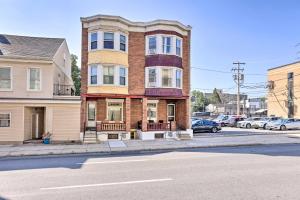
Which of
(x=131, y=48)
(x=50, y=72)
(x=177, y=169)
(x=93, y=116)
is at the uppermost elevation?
(x=131, y=48)

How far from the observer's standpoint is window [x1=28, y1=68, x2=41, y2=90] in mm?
20641

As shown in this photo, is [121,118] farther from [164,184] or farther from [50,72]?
[164,184]

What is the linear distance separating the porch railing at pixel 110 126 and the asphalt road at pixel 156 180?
10.8m

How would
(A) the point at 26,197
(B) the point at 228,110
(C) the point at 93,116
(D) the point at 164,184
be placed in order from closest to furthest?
(A) the point at 26,197
(D) the point at 164,184
(C) the point at 93,116
(B) the point at 228,110

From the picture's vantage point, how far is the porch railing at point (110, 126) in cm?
2267

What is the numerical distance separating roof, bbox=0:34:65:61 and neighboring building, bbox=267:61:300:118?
41.3 m

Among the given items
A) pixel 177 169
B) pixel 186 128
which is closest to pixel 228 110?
pixel 186 128

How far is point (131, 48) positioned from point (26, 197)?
1827cm

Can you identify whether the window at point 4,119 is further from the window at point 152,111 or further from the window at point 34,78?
the window at point 152,111

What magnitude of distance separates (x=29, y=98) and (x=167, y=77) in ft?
37.0

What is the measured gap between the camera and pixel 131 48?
23.6m

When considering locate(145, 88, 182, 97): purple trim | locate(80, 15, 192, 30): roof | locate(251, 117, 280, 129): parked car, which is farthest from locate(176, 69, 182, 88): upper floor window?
locate(251, 117, 280, 129): parked car

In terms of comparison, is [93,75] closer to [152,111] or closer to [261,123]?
[152,111]

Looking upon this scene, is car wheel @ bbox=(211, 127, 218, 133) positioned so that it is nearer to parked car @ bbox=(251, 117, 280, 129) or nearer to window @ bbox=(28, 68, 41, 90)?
parked car @ bbox=(251, 117, 280, 129)
